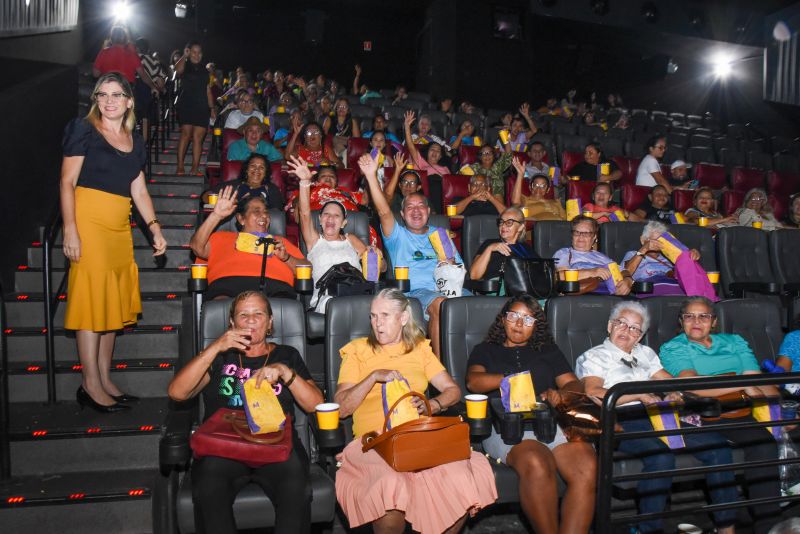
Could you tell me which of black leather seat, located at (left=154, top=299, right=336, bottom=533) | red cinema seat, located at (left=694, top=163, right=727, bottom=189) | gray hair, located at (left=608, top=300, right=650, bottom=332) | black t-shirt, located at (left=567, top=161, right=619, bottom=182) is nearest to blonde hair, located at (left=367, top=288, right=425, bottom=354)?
black leather seat, located at (left=154, top=299, right=336, bottom=533)

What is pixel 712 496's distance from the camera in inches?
110

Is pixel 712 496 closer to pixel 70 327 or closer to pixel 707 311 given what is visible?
pixel 707 311

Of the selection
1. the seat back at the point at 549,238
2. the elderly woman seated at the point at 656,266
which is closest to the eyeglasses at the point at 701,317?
the elderly woman seated at the point at 656,266

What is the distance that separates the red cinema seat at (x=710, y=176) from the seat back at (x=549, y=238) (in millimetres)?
4059

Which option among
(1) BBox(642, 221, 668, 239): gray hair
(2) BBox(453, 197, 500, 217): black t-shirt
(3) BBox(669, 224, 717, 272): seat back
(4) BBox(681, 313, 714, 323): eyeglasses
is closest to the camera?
(4) BBox(681, 313, 714, 323): eyeglasses

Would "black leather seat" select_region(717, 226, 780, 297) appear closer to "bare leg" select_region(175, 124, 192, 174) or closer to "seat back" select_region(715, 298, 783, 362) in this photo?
"seat back" select_region(715, 298, 783, 362)

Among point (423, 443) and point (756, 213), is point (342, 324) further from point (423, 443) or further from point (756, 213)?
point (756, 213)

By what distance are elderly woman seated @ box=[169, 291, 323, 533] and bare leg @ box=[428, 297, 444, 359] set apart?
3.02 ft

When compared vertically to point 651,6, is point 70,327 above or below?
below

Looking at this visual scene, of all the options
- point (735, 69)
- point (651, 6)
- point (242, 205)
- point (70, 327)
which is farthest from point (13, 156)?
point (735, 69)

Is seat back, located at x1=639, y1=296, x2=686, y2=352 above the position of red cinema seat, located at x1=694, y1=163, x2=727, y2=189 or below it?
below

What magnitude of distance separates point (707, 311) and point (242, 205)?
2.63 metres

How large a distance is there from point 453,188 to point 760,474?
3.90 m

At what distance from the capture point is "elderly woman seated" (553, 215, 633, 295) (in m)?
4.25
